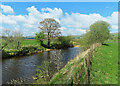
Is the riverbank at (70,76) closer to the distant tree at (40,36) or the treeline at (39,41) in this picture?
the treeline at (39,41)

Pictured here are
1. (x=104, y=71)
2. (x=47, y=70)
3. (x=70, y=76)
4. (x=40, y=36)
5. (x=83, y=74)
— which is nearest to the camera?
(x=70, y=76)

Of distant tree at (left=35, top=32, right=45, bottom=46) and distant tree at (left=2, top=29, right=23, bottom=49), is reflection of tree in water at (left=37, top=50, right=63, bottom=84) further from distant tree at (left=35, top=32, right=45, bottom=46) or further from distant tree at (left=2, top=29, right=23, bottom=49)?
distant tree at (left=35, top=32, right=45, bottom=46)

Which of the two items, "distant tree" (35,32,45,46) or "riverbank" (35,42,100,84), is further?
"distant tree" (35,32,45,46)

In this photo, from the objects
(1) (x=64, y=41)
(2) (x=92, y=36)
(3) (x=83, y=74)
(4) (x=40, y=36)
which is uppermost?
(4) (x=40, y=36)

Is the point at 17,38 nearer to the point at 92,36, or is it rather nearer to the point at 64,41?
the point at 92,36

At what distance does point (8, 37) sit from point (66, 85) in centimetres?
1690

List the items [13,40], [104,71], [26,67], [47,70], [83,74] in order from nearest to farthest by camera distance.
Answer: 1. [83,74]
2. [104,71]
3. [47,70]
4. [26,67]
5. [13,40]

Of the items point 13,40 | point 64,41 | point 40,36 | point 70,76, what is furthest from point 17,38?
point 64,41

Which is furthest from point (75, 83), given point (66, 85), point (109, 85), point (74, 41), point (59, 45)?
point (74, 41)

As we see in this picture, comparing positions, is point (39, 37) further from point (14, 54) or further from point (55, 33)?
point (14, 54)

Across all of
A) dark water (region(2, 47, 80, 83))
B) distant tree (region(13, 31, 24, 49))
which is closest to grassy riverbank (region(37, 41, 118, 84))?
dark water (region(2, 47, 80, 83))

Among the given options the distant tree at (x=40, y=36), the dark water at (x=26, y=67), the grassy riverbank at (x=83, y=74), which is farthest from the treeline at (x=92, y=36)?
the distant tree at (x=40, y=36)

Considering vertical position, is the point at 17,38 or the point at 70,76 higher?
the point at 17,38

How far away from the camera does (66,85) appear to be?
420 cm
